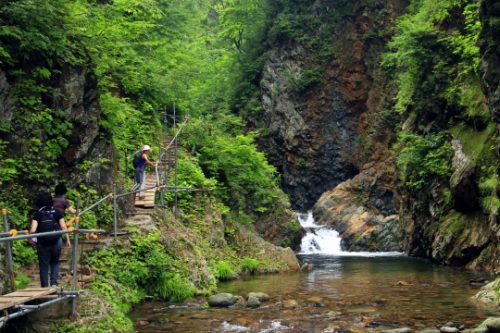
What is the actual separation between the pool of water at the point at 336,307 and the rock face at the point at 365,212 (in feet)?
34.9

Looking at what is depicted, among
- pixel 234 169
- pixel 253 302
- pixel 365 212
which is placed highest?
pixel 234 169

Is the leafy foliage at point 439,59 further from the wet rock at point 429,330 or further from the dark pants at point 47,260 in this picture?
the dark pants at point 47,260

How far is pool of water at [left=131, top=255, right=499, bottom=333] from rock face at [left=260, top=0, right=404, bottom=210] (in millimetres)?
21758

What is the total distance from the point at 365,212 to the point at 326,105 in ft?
39.2

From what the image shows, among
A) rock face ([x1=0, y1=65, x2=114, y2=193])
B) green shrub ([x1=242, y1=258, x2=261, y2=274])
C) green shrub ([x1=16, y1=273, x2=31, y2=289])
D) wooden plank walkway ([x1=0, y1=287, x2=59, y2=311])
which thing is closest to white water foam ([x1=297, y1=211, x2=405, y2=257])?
green shrub ([x1=242, y1=258, x2=261, y2=274])

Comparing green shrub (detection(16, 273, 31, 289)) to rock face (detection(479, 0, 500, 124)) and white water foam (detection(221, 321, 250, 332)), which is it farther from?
rock face (detection(479, 0, 500, 124))

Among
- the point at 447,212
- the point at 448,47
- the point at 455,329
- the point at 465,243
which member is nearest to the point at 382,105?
the point at 448,47

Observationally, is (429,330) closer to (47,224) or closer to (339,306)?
(339,306)

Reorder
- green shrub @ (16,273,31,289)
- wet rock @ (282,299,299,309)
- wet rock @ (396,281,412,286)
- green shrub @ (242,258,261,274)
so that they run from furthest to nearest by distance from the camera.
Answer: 1. green shrub @ (242,258,261,274)
2. wet rock @ (396,281,412,286)
3. wet rock @ (282,299,299,309)
4. green shrub @ (16,273,31,289)

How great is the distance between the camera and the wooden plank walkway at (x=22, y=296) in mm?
7807

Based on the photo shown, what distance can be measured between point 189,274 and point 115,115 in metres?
5.64

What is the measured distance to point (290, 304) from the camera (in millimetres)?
14242

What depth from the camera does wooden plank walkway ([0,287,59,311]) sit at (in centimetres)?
781

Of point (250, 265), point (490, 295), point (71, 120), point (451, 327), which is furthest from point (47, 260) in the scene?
point (250, 265)
